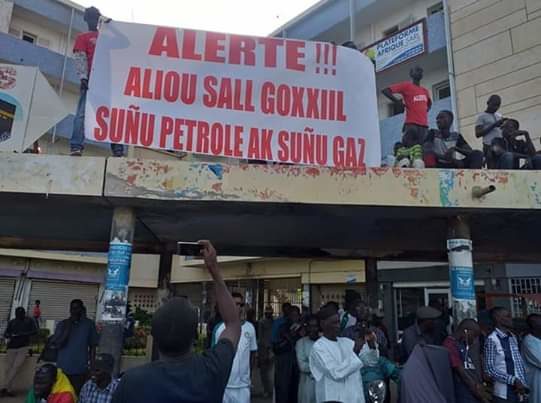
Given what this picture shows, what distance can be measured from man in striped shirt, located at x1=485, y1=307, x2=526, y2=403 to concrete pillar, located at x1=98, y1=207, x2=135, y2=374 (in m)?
3.69

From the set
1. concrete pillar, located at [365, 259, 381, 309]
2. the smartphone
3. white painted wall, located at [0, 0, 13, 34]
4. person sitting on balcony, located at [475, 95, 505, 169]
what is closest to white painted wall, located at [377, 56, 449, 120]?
concrete pillar, located at [365, 259, 381, 309]

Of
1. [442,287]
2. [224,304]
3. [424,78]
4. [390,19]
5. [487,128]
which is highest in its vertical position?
[390,19]

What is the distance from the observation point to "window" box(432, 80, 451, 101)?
15136 mm

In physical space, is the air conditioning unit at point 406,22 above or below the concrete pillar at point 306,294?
above

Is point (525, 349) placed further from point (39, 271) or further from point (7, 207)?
point (39, 271)

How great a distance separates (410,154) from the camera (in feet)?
19.7

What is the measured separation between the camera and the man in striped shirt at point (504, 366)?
15.0 ft

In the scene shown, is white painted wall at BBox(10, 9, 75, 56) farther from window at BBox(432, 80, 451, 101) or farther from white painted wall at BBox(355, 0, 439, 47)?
window at BBox(432, 80, 451, 101)

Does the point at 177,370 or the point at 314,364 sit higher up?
the point at 177,370

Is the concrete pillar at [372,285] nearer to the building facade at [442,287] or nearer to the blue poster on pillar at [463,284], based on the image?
the building facade at [442,287]

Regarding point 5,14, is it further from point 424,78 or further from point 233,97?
point 233,97

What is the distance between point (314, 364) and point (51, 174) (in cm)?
322

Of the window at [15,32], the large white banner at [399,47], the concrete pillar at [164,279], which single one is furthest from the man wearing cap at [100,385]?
the window at [15,32]

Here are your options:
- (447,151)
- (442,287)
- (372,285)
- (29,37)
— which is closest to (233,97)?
(447,151)
